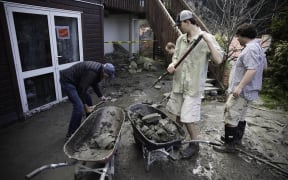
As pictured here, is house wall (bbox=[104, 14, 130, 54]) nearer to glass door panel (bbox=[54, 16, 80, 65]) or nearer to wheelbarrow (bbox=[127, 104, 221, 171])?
glass door panel (bbox=[54, 16, 80, 65])

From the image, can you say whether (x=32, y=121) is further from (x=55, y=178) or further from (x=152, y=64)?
(x=152, y=64)

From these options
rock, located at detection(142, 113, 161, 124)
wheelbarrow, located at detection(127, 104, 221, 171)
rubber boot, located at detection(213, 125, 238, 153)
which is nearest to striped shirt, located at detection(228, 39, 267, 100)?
rubber boot, located at detection(213, 125, 238, 153)

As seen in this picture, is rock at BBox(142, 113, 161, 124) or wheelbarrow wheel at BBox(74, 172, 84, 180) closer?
wheelbarrow wheel at BBox(74, 172, 84, 180)

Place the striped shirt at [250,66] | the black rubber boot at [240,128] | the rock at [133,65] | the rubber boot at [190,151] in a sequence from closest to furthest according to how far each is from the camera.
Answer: the striped shirt at [250,66] < the rubber boot at [190,151] < the black rubber boot at [240,128] < the rock at [133,65]

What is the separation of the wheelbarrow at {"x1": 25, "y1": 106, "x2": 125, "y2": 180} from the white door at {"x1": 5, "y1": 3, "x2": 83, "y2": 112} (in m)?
2.08

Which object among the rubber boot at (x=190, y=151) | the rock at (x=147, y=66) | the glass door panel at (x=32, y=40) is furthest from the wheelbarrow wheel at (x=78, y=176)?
the rock at (x=147, y=66)

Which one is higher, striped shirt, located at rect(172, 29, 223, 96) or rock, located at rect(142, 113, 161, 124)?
striped shirt, located at rect(172, 29, 223, 96)

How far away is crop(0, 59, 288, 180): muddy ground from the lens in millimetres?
2545

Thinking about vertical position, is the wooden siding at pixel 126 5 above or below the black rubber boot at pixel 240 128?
above

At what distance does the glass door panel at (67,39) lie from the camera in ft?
14.4

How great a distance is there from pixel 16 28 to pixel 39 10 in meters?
0.64

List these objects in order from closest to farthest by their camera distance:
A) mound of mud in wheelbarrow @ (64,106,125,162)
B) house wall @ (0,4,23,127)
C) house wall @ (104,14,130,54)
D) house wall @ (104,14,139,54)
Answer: mound of mud in wheelbarrow @ (64,106,125,162)
house wall @ (0,4,23,127)
house wall @ (104,14,130,54)
house wall @ (104,14,139,54)

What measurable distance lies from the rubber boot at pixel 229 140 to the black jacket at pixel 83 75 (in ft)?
7.41

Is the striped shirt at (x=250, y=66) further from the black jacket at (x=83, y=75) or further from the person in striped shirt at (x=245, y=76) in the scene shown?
the black jacket at (x=83, y=75)
